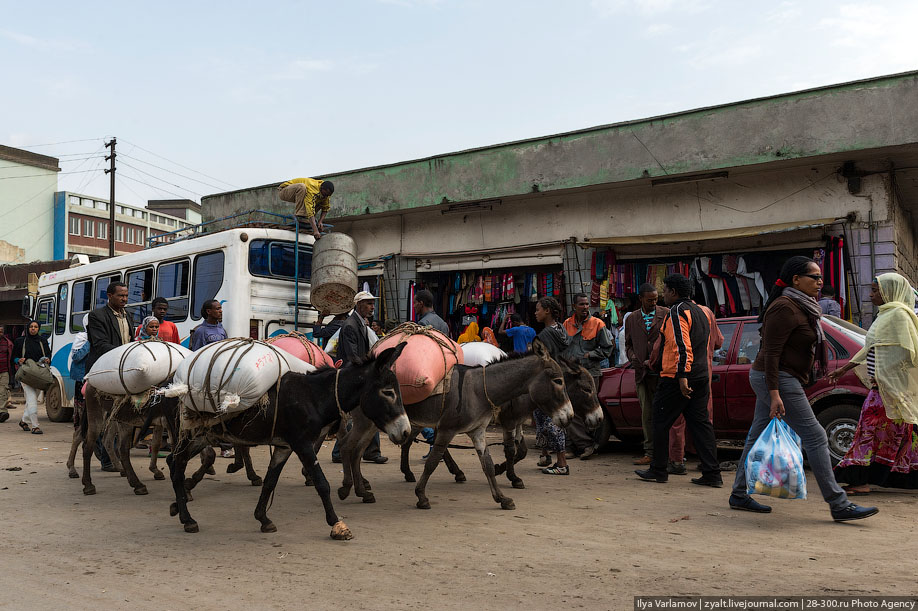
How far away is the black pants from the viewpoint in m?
6.85

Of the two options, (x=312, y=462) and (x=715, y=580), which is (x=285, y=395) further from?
(x=715, y=580)

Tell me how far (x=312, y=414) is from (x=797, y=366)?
3.68m

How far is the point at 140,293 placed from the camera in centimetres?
1257

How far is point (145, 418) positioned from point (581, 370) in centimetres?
433

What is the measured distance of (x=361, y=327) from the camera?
7512 mm

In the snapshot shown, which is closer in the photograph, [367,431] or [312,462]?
[312,462]

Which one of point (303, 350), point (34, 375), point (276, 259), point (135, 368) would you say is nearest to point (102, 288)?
point (34, 375)

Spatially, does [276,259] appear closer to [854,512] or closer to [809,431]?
[809,431]

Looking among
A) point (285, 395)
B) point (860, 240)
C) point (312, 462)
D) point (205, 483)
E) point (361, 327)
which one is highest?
point (860, 240)

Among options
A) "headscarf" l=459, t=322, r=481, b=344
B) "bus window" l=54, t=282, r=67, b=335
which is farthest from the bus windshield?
"bus window" l=54, t=282, r=67, b=335

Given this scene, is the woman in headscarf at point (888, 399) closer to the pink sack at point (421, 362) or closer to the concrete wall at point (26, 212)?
the pink sack at point (421, 362)

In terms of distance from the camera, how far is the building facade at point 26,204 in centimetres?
4538

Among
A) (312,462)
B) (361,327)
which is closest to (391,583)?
(312,462)

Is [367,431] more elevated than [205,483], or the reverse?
[367,431]
